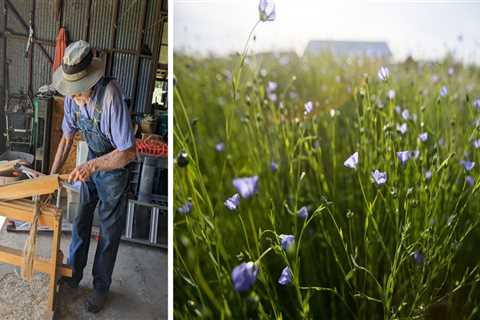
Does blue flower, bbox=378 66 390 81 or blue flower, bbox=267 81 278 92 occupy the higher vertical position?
blue flower, bbox=378 66 390 81

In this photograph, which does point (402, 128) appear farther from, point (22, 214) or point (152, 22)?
point (22, 214)

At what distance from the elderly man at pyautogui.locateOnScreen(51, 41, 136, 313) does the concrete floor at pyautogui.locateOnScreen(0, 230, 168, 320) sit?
27 mm

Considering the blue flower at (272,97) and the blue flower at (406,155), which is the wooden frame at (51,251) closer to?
the blue flower at (272,97)

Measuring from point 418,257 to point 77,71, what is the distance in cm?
168

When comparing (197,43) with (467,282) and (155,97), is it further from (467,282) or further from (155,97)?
(467,282)

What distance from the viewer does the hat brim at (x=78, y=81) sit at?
5.91 ft

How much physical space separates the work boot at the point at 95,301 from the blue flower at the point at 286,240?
2.50 feet

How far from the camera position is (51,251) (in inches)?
71.7

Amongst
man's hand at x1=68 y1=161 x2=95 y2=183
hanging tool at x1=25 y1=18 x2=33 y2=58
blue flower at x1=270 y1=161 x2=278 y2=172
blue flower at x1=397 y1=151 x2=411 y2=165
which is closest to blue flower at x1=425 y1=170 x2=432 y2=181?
blue flower at x1=397 y1=151 x2=411 y2=165

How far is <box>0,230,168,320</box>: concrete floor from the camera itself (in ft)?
6.05

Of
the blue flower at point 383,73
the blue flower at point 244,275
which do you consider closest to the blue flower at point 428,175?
the blue flower at point 383,73

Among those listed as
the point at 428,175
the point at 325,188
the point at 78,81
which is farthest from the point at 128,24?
the point at 428,175

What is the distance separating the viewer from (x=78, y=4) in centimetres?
183

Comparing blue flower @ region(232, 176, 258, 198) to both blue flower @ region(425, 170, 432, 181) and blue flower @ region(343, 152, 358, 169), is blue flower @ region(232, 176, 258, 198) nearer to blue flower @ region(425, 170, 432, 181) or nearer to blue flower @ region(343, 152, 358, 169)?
blue flower @ region(343, 152, 358, 169)
